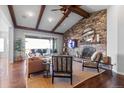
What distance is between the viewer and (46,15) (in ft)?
23.3

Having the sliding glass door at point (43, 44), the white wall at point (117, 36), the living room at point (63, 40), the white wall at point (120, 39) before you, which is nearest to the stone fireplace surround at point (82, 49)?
the living room at point (63, 40)

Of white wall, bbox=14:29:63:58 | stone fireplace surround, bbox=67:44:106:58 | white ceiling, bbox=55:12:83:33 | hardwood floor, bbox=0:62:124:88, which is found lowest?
hardwood floor, bbox=0:62:124:88

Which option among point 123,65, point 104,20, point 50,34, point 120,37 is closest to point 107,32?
point 104,20

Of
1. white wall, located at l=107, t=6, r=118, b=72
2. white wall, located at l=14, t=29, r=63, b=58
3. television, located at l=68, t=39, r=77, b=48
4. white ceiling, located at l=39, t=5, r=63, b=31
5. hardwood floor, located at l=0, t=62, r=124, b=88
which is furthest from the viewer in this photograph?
television, located at l=68, t=39, r=77, b=48

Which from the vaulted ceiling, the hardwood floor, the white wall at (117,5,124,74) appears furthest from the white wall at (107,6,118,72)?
the hardwood floor

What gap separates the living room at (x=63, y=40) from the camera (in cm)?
420

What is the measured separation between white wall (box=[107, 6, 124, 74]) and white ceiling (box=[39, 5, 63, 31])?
2699mm

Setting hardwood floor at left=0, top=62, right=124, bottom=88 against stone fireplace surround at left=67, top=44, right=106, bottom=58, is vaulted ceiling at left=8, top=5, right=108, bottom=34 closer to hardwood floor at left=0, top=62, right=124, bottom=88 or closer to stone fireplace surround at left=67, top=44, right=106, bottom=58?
stone fireplace surround at left=67, top=44, right=106, bottom=58

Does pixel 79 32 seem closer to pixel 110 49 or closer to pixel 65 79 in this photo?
pixel 110 49

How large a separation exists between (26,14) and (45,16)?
108cm

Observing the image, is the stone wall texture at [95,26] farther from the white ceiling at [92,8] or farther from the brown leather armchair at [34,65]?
the brown leather armchair at [34,65]

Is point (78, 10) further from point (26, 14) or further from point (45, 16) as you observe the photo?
point (26, 14)

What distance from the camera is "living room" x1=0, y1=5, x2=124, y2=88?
13.8 ft
